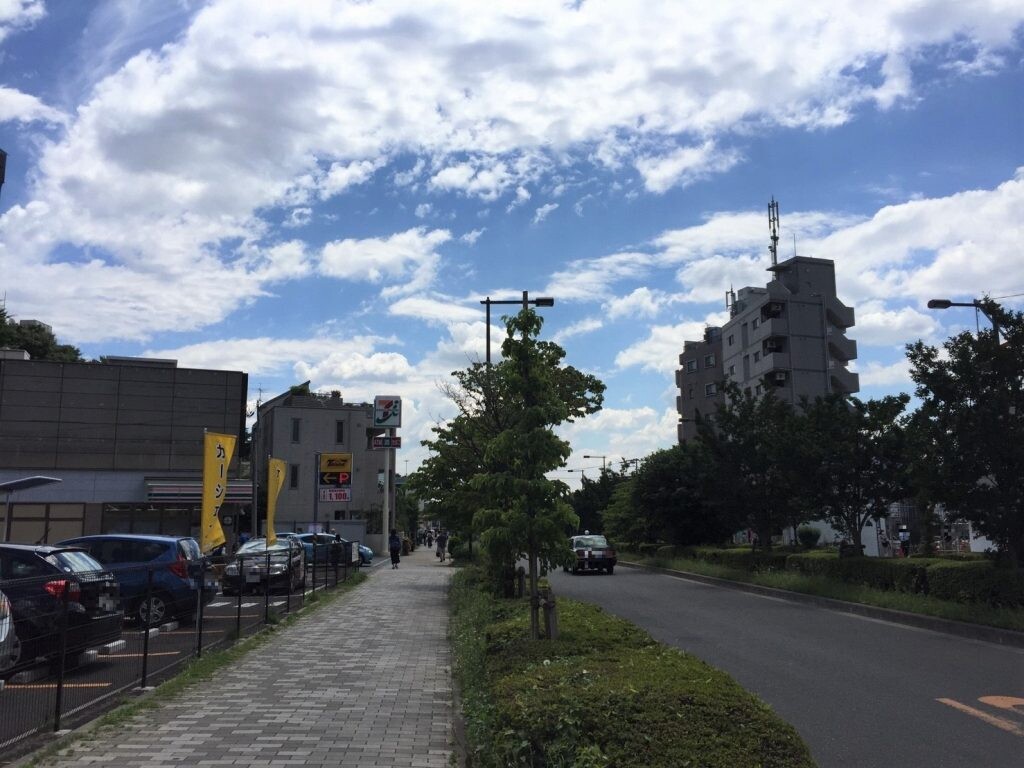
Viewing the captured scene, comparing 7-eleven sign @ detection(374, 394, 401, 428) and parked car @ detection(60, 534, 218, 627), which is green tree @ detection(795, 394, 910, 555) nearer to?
parked car @ detection(60, 534, 218, 627)

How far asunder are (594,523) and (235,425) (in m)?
27.8

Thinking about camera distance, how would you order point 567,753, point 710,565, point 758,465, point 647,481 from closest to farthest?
1. point 567,753
2. point 758,465
3. point 710,565
4. point 647,481

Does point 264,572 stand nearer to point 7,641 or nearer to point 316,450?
point 7,641

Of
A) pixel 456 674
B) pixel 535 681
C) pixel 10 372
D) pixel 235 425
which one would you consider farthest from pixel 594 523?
pixel 535 681

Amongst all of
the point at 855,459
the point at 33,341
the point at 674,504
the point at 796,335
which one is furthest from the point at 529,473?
the point at 33,341

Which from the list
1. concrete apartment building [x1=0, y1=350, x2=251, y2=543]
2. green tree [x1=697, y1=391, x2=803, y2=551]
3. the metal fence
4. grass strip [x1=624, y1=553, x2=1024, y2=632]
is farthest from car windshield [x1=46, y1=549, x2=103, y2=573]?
concrete apartment building [x1=0, y1=350, x2=251, y2=543]

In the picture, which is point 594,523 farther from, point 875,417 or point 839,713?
point 839,713

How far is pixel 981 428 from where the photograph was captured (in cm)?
1436

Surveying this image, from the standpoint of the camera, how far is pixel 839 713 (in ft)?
24.9

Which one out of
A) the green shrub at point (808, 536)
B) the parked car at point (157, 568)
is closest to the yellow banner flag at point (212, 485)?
the parked car at point (157, 568)

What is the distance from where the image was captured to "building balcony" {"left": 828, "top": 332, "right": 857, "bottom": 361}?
57.9m

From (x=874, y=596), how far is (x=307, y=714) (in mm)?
13054

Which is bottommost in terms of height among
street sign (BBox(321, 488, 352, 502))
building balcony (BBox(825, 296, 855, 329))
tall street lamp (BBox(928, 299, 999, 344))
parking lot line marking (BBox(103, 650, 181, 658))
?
parking lot line marking (BBox(103, 650, 181, 658))

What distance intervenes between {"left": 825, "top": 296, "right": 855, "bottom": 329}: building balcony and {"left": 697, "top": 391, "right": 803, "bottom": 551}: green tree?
35969 mm
